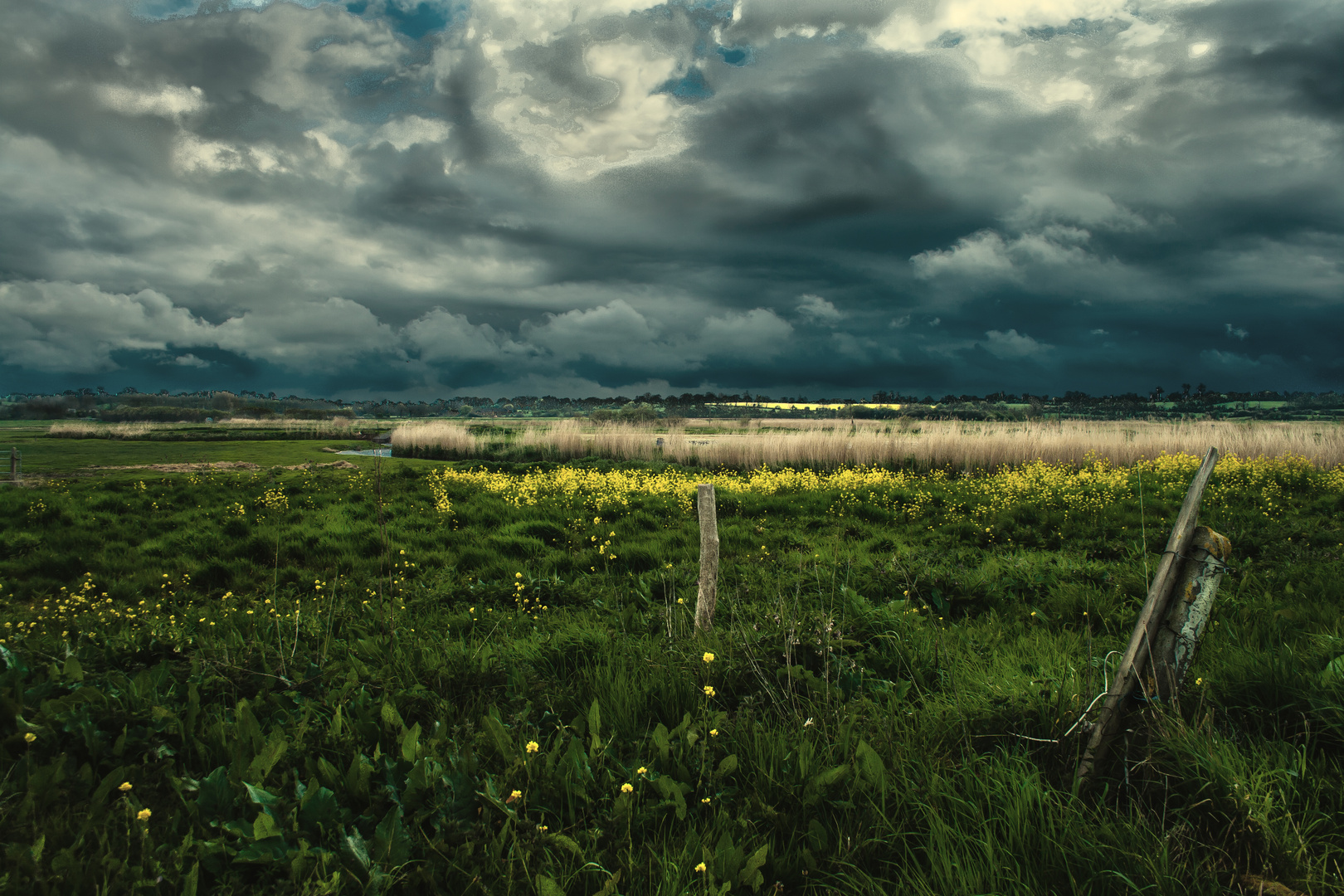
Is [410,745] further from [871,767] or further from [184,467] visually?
[184,467]

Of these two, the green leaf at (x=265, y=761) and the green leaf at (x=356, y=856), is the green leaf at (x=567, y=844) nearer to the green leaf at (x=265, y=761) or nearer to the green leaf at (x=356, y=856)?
the green leaf at (x=356, y=856)

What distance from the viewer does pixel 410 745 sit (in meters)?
2.49

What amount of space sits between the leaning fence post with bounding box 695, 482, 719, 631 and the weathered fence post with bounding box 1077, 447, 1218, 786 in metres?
2.36

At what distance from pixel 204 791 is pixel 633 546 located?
22.9 feet

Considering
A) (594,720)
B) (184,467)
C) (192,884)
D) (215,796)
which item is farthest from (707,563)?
(184,467)

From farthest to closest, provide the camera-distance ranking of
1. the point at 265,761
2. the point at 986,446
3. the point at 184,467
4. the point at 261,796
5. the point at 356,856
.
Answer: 1. the point at 184,467
2. the point at 986,446
3. the point at 265,761
4. the point at 261,796
5. the point at 356,856

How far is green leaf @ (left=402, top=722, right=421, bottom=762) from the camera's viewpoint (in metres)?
2.47

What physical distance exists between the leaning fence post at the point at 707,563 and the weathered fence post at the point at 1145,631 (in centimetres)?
236

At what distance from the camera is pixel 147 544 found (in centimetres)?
942

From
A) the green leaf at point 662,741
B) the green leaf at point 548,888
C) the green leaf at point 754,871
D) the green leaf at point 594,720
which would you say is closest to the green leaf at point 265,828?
the green leaf at point 548,888

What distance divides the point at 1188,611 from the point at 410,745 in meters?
3.23

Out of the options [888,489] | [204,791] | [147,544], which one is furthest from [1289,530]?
[147,544]

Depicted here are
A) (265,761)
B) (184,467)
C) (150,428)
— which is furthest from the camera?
(150,428)

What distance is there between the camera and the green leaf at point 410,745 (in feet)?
8.11
